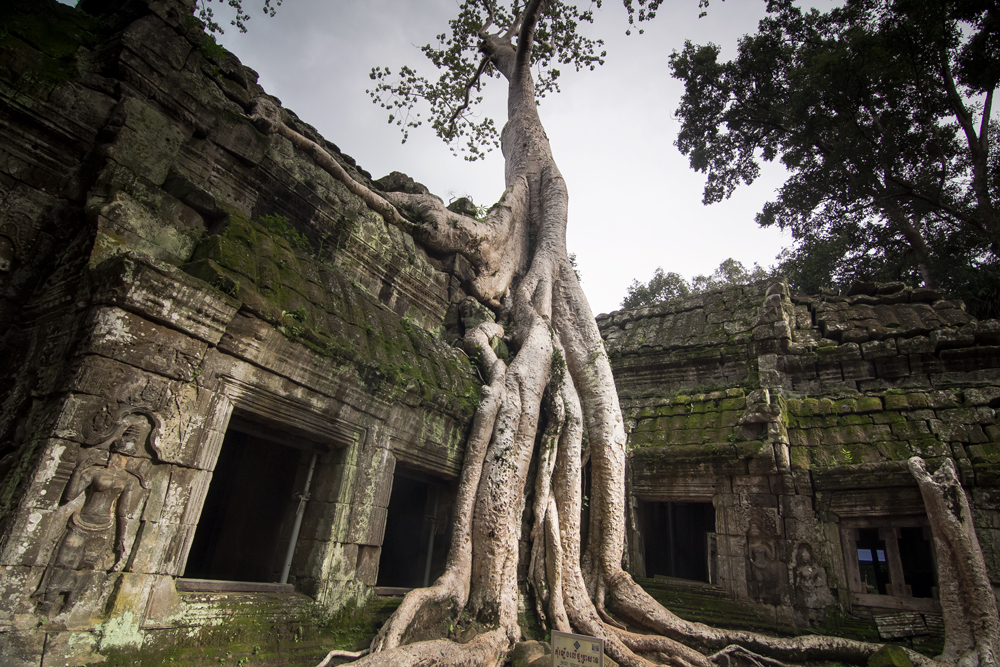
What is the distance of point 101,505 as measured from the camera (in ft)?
8.20

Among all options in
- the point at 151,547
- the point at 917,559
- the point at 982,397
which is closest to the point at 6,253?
the point at 151,547

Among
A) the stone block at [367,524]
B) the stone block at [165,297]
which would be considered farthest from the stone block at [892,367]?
the stone block at [165,297]

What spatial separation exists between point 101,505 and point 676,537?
821 cm

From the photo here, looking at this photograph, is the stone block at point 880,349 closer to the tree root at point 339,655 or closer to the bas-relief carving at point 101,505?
the tree root at point 339,655

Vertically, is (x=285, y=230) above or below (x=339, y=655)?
above

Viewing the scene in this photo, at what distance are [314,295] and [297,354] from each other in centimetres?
57

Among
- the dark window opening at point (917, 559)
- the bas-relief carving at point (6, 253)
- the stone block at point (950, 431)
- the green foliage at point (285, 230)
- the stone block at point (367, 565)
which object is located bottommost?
the stone block at point (367, 565)

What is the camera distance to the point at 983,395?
5.70 m

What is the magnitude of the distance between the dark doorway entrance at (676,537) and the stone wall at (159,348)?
178 inches

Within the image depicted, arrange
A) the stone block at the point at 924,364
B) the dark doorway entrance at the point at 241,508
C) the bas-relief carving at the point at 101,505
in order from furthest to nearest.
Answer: the stone block at the point at 924,364 → the dark doorway entrance at the point at 241,508 → the bas-relief carving at the point at 101,505

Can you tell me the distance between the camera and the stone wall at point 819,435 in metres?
5.56

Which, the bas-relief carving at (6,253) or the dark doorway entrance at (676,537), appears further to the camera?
the dark doorway entrance at (676,537)

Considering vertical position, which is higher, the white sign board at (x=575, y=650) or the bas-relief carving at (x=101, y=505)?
the bas-relief carving at (x=101, y=505)

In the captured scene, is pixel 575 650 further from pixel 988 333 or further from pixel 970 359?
pixel 988 333
